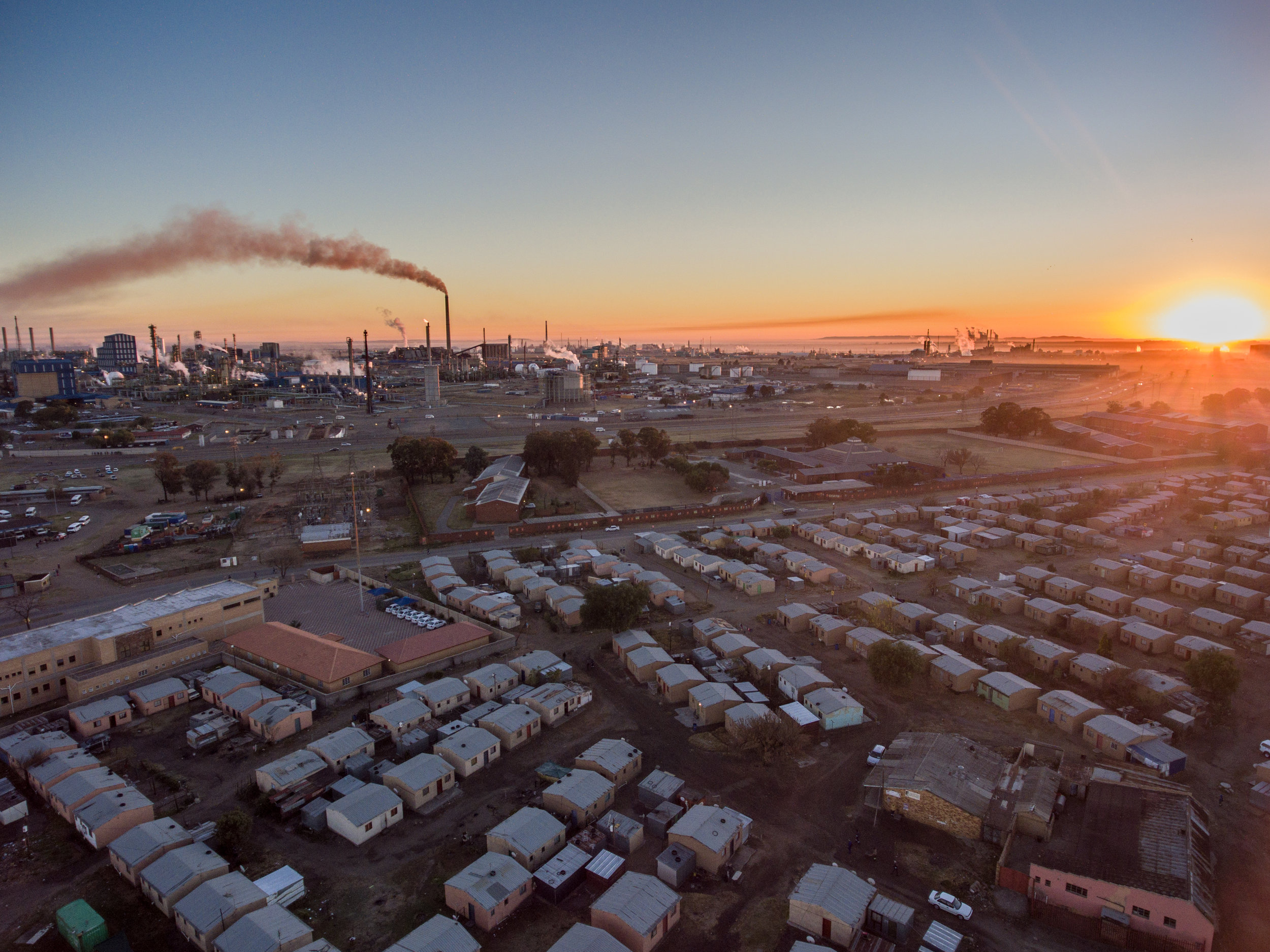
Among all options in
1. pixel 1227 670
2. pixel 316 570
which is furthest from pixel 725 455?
pixel 1227 670

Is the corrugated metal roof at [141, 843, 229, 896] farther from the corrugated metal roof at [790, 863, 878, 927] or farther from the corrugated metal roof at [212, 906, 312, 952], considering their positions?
the corrugated metal roof at [790, 863, 878, 927]

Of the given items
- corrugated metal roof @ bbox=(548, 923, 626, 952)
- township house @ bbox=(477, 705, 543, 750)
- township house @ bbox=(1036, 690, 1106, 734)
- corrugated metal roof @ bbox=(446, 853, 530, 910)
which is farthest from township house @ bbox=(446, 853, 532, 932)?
township house @ bbox=(1036, 690, 1106, 734)

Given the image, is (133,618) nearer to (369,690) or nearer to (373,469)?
(369,690)

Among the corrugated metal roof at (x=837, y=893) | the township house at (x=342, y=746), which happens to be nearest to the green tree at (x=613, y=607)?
the township house at (x=342, y=746)

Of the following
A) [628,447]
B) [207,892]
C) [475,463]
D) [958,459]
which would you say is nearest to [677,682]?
[207,892]

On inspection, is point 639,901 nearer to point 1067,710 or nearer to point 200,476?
point 1067,710

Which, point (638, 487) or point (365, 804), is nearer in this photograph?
point (365, 804)
